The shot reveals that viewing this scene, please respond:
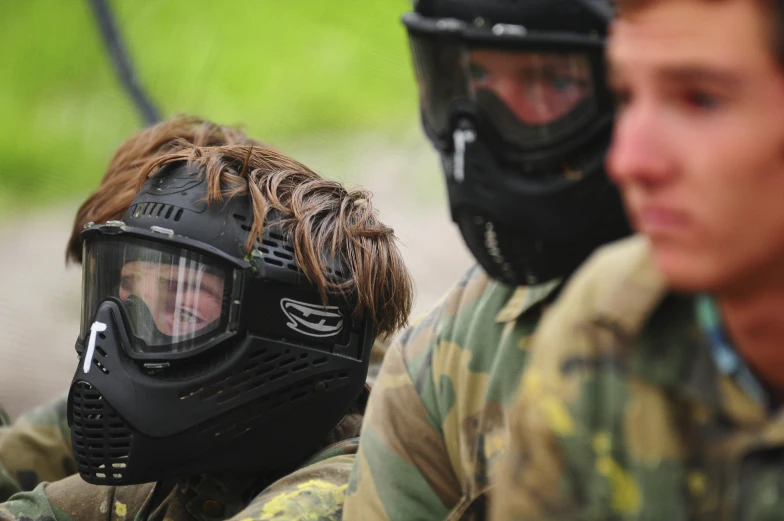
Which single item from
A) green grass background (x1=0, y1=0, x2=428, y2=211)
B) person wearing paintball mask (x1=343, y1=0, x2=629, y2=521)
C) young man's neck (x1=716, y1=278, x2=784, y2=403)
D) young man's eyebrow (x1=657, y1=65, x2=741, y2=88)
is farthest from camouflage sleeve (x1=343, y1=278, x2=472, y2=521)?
green grass background (x1=0, y1=0, x2=428, y2=211)

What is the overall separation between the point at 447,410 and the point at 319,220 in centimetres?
73

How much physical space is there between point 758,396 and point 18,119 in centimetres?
566

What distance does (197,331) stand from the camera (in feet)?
7.59

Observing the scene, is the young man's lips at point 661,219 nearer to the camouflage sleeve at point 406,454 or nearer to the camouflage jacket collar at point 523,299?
the camouflage jacket collar at point 523,299

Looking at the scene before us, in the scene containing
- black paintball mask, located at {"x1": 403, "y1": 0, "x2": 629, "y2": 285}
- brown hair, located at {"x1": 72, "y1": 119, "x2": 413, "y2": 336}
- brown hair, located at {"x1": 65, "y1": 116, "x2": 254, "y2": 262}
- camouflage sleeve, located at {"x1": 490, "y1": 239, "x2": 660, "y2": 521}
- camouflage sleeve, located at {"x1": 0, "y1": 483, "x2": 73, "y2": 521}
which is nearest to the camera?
camouflage sleeve, located at {"x1": 490, "y1": 239, "x2": 660, "y2": 521}

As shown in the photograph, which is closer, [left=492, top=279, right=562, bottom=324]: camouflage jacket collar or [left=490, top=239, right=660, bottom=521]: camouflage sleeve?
[left=490, top=239, right=660, bottom=521]: camouflage sleeve

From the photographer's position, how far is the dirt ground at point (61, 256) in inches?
205

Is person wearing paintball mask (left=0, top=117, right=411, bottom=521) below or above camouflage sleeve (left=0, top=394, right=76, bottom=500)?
above

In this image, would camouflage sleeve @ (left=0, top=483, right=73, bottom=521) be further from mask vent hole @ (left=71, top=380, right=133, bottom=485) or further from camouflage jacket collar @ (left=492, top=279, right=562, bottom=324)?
camouflage jacket collar @ (left=492, top=279, right=562, bottom=324)

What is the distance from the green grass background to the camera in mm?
5488

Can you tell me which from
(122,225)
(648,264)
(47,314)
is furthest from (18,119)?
(648,264)

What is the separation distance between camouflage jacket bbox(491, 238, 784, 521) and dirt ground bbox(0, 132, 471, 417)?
3557mm

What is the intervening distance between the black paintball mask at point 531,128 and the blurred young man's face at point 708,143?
0.42 m

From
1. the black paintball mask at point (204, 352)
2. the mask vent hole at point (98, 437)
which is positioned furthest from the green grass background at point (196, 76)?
the mask vent hole at point (98, 437)
